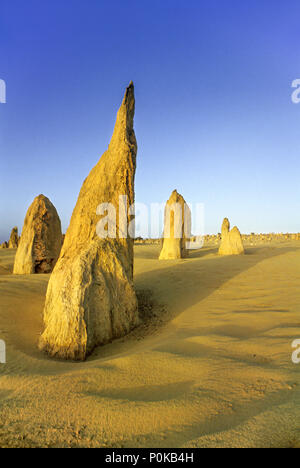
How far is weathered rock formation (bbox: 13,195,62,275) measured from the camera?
1022 centimetres

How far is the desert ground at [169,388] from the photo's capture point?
1585 millimetres

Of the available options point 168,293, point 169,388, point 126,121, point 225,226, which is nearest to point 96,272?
point 169,388

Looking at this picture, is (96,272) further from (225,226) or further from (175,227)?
(225,226)

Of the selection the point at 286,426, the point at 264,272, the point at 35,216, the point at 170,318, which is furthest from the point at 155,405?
the point at 35,216

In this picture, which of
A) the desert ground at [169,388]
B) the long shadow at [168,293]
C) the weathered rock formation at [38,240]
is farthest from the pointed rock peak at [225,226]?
the desert ground at [169,388]

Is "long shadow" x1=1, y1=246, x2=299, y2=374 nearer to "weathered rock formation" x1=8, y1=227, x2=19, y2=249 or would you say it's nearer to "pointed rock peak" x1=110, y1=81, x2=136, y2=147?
"pointed rock peak" x1=110, y1=81, x2=136, y2=147

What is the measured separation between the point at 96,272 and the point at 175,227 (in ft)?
34.1

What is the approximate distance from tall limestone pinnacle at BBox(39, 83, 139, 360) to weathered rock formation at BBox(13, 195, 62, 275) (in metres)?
5.76

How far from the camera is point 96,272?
4172mm

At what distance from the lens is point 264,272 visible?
757 cm

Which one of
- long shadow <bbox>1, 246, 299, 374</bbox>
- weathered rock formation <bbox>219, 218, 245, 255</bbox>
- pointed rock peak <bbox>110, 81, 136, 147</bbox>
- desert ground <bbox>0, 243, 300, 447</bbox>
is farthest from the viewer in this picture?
weathered rock formation <bbox>219, 218, 245, 255</bbox>

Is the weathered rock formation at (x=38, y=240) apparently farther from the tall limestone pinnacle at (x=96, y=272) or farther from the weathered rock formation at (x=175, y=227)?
the weathered rock formation at (x=175, y=227)

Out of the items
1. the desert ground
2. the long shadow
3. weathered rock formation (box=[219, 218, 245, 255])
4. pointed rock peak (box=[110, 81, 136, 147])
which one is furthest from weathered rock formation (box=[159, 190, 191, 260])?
the desert ground
